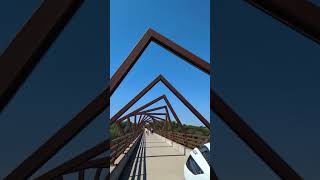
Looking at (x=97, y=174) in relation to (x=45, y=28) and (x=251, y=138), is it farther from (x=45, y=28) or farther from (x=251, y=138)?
(x=45, y=28)

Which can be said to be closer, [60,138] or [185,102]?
[60,138]

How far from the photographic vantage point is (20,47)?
91cm

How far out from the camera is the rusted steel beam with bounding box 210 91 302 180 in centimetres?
161

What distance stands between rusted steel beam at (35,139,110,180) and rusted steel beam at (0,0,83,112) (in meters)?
1.10

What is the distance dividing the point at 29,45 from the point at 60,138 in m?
1.14

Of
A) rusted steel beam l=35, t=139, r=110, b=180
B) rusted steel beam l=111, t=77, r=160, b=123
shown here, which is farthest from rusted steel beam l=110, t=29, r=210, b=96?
rusted steel beam l=111, t=77, r=160, b=123

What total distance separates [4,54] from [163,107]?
2503cm

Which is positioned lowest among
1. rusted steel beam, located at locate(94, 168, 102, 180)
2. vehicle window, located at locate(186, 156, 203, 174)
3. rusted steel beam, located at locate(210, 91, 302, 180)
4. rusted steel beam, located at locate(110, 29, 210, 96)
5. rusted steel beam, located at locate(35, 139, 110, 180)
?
vehicle window, located at locate(186, 156, 203, 174)

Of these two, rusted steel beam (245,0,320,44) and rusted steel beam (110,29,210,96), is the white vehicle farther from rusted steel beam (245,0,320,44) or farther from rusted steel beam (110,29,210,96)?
rusted steel beam (245,0,320,44)

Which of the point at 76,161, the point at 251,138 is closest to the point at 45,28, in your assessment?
the point at 251,138

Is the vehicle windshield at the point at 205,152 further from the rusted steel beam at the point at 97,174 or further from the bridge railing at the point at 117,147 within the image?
the bridge railing at the point at 117,147

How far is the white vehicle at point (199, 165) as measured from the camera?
4.88 m

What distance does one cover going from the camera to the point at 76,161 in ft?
8.02

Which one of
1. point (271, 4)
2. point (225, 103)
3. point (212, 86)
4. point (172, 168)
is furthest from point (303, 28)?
point (172, 168)
